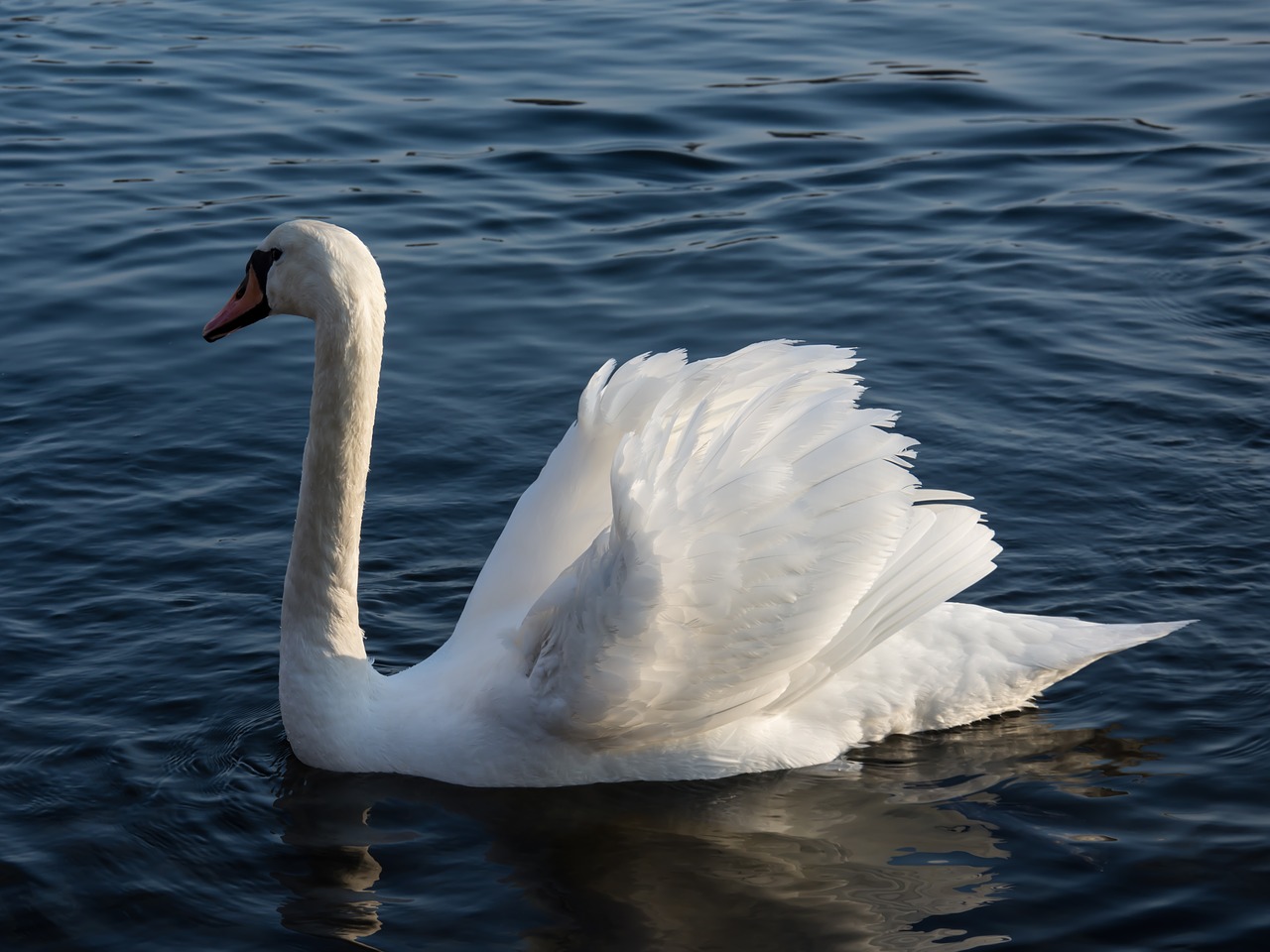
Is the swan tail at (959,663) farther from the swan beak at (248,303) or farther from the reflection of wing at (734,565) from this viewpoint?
the swan beak at (248,303)

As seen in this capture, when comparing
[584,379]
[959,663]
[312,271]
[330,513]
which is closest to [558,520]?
[330,513]

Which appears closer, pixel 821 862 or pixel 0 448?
pixel 821 862

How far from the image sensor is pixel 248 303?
611 centimetres

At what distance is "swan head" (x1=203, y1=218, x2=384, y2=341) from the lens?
5.74 m

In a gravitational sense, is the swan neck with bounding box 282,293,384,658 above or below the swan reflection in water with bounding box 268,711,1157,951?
above

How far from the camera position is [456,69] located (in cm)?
1560

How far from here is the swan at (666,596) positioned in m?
5.56

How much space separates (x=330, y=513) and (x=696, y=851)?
5.65ft

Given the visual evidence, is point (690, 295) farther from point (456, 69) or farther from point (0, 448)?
point (456, 69)

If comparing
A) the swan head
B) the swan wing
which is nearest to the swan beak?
the swan head

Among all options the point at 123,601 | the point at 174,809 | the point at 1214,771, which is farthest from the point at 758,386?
the point at 123,601

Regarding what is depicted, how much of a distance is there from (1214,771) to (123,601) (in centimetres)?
438

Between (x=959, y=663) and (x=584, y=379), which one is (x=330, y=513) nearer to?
(x=959, y=663)

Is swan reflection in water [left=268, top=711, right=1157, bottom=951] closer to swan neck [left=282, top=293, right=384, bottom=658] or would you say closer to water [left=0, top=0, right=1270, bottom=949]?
water [left=0, top=0, right=1270, bottom=949]
